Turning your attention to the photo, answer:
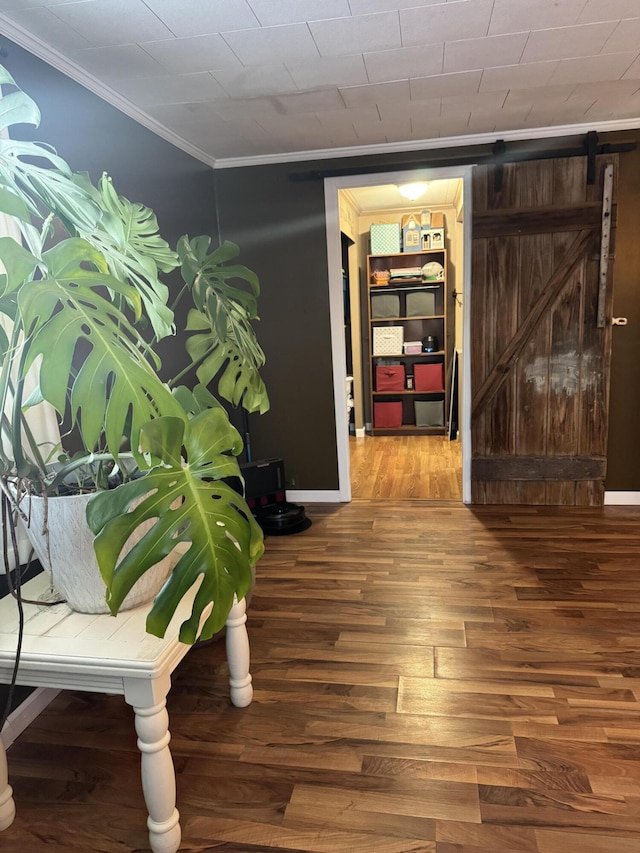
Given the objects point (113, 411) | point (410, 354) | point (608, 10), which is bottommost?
point (410, 354)

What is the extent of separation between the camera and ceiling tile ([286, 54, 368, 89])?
225 cm

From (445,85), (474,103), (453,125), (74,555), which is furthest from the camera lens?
(453,125)

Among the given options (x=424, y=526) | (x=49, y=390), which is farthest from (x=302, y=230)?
(x=49, y=390)

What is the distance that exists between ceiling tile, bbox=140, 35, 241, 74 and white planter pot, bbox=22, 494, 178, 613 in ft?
5.53

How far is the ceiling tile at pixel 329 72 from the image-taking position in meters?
2.25

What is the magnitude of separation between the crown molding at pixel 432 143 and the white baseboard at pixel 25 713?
3052mm

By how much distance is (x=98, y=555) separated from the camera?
1122 mm

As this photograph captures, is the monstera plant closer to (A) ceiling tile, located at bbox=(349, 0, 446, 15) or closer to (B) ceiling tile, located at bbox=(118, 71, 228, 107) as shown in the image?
(A) ceiling tile, located at bbox=(349, 0, 446, 15)

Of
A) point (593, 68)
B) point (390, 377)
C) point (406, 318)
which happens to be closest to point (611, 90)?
point (593, 68)

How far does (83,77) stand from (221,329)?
128cm

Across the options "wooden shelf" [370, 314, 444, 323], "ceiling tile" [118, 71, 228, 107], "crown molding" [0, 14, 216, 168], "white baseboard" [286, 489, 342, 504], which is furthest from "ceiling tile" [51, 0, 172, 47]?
"wooden shelf" [370, 314, 444, 323]

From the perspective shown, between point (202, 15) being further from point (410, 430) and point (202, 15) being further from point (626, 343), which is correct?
point (410, 430)

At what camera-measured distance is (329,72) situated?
7.71 ft

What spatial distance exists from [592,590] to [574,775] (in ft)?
3.70
